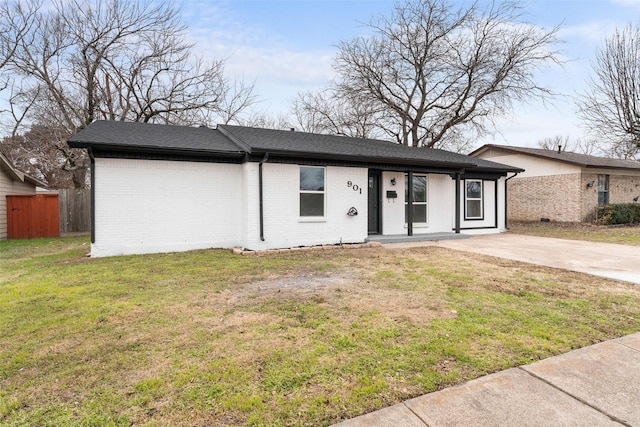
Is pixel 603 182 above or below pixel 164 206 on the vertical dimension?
above

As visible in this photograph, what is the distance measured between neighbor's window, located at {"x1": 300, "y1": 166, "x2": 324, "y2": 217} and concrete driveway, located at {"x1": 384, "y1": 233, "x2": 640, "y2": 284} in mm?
2294

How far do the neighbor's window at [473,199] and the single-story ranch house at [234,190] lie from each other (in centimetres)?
208

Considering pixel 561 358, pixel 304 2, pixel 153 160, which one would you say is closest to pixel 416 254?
pixel 561 358

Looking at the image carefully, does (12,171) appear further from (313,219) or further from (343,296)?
(343,296)

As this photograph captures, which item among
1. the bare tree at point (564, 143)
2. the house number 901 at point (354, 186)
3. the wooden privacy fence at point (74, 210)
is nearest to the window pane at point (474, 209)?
the house number 901 at point (354, 186)

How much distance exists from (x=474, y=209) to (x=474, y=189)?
742mm

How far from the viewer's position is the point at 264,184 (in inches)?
344

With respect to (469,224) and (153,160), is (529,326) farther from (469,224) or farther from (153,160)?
(469,224)

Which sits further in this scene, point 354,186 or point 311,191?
point 354,186

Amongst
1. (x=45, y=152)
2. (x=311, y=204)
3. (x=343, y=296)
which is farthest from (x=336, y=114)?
(x=343, y=296)

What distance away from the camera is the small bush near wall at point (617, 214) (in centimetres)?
1577

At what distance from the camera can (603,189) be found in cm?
1723

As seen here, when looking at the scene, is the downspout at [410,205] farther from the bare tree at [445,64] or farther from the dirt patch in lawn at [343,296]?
the bare tree at [445,64]

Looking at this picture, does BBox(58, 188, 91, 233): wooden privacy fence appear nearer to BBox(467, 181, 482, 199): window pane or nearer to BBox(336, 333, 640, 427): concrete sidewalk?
BBox(467, 181, 482, 199): window pane
